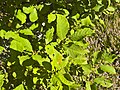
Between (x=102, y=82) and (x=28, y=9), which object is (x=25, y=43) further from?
(x=102, y=82)

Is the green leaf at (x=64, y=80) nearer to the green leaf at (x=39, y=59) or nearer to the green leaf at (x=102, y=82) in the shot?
the green leaf at (x=39, y=59)

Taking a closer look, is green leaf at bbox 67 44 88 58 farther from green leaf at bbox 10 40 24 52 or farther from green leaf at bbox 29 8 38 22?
green leaf at bbox 29 8 38 22

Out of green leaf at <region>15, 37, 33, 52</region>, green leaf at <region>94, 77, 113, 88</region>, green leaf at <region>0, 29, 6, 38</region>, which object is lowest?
green leaf at <region>94, 77, 113, 88</region>

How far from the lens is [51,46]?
159 cm

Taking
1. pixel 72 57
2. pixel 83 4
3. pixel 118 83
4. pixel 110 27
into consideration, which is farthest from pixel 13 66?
pixel 110 27

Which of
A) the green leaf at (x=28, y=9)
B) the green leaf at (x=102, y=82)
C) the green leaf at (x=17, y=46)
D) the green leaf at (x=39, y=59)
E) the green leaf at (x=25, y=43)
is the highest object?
the green leaf at (x=28, y=9)

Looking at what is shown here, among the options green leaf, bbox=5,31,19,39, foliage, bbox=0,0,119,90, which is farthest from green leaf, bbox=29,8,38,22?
green leaf, bbox=5,31,19,39

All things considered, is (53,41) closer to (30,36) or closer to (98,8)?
(30,36)

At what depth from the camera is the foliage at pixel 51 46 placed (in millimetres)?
1485

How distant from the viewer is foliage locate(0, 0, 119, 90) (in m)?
1.49

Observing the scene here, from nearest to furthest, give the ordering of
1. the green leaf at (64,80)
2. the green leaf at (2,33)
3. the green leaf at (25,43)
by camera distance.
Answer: the green leaf at (64,80) < the green leaf at (25,43) < the green leaf at (2,33)

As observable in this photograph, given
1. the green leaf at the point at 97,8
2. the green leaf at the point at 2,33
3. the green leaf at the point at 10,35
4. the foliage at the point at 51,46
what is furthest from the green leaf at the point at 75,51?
the green leaf at the point at 97,8

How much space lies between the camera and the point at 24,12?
1.80m

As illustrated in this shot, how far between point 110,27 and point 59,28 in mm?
2494
